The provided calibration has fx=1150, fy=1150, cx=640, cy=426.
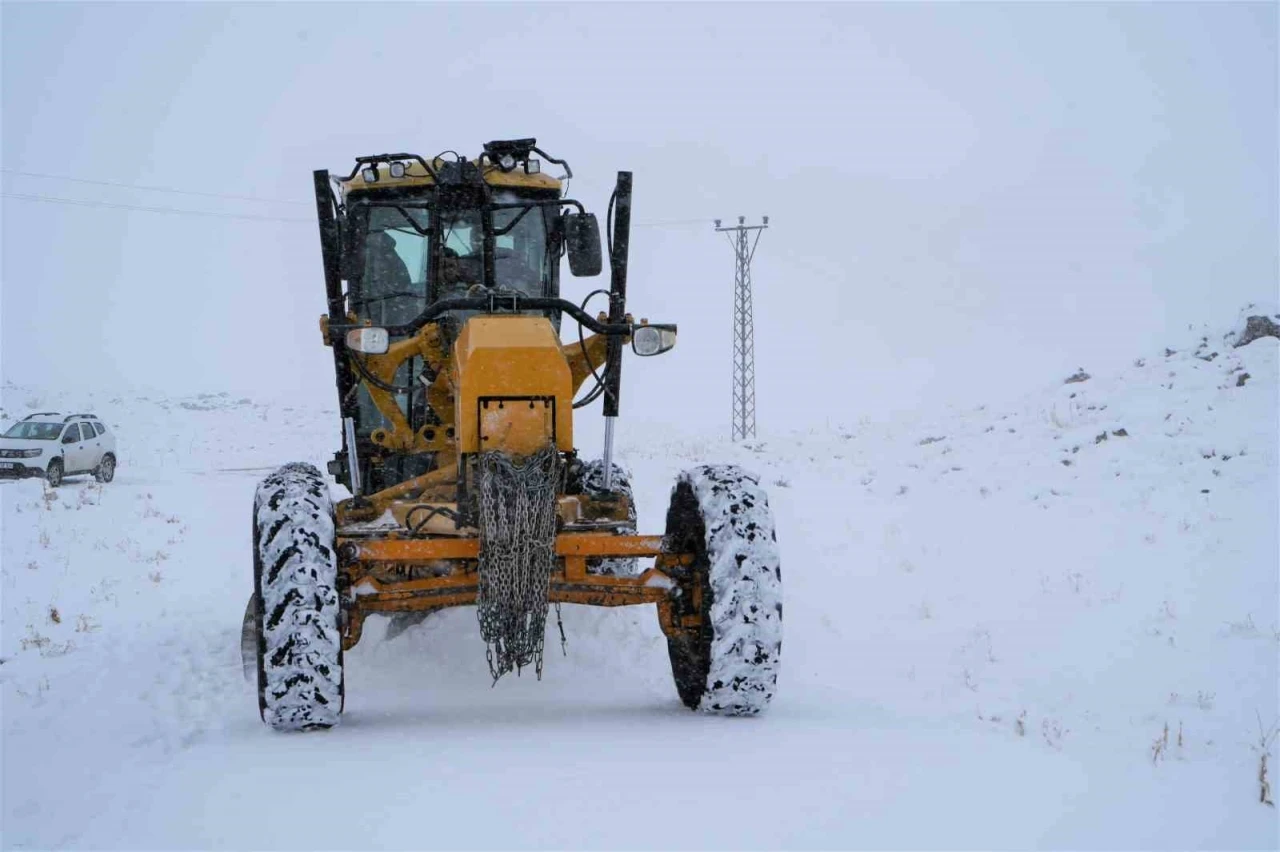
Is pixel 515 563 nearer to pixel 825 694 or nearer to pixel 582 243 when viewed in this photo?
pixel 825 694

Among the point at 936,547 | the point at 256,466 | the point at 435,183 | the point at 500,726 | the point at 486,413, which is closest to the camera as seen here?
the point at 500,726

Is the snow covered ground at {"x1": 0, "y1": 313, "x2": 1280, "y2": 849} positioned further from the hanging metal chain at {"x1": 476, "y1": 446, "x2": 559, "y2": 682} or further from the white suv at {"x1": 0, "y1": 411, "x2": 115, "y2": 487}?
the white suv at {"x1": 0, "y1": 411, "x2": 115, "y2": 487}

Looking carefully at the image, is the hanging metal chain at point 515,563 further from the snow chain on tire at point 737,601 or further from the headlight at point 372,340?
the headlight at point 372,340

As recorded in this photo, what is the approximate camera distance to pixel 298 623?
5.00 meters

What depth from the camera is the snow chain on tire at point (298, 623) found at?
16.4ft

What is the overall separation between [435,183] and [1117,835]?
558 centimetres

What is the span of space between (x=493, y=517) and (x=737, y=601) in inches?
47.1

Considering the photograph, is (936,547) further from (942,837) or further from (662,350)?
(942,837)

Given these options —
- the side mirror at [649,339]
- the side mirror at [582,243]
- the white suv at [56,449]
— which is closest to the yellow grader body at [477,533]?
the side mirror at [649,339]

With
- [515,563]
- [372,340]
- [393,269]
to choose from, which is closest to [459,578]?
[515,563]

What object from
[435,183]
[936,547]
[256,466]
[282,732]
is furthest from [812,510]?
[256,466]

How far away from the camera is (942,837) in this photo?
3719 millimetres

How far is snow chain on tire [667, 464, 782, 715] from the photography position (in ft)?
17.6

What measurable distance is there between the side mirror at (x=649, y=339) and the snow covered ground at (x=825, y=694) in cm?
190
